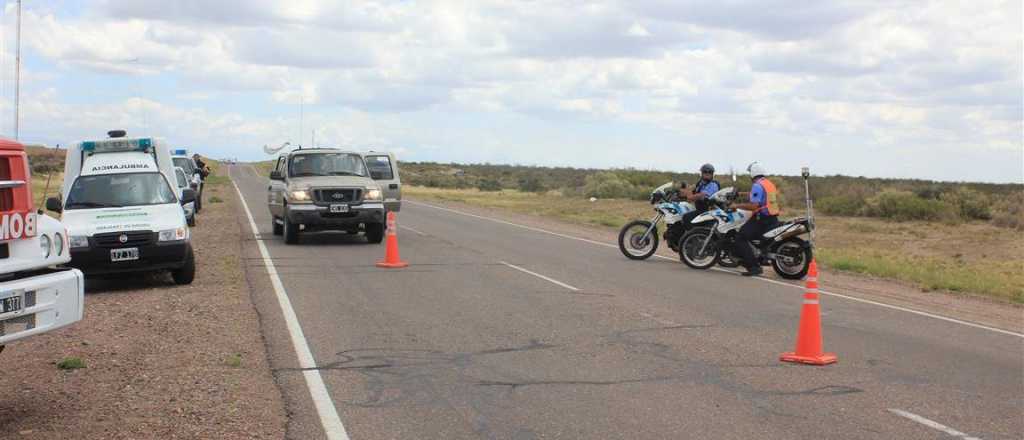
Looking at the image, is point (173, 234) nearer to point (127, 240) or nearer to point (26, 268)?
point (127, 240)

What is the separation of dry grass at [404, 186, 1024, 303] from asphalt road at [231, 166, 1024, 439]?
13.4ft

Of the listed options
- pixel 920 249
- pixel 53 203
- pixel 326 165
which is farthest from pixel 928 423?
pixel 920 249

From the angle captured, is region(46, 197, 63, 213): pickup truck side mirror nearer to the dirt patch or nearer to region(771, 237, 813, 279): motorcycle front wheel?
the dirt patch

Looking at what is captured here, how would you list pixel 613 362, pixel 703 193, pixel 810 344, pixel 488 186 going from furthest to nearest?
pixel 488 186, pixel 703 193, pixel 810 344, pixel 613 362

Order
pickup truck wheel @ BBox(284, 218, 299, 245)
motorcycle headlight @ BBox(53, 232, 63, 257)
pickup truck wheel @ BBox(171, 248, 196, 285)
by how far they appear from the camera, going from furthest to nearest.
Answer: pickup truck wheel @ BBox(284, 218, 299, 245), pickup truck wheel @ BBox(171, 248, 196, 285), motorcycle headlight @ BBox(53, 232, 63, 257)

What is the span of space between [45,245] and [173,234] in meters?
Result: 6.14

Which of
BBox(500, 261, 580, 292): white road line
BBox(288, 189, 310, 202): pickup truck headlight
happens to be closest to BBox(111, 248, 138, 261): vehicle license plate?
BBox(500, 261, 580, 292): white road line

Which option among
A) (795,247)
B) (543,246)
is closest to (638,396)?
(795,247)

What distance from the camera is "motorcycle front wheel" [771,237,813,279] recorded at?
49.3 feet

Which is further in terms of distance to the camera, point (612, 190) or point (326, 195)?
point (612, 190)

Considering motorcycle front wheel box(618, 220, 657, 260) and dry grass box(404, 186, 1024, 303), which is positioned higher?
motorcycle front wheel box(618, 220, 657, 260)

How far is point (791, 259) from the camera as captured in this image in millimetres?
15156

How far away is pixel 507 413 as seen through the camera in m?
6.61

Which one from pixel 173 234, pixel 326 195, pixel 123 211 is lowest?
pixel 173 234
